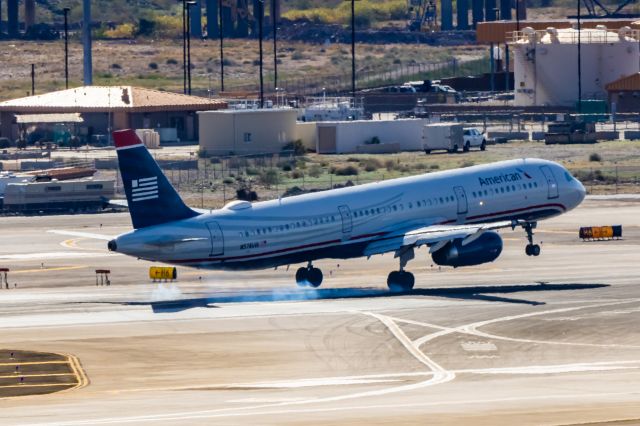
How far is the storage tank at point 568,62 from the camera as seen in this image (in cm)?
18088

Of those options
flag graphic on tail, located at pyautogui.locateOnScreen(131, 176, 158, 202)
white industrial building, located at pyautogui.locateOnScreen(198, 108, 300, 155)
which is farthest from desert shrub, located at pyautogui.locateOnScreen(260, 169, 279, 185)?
flag graphic on tail, located at pyautogui.locateOnScreen(131, 176, 158, 202)

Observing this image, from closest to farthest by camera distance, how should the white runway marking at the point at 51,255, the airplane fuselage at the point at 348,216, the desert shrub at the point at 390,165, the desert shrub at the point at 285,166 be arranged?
the airplane fuselage at the point at 348,216 → the white runway marking at the point at 51,255 → the desert shrub at the point at 390,165 → the desert shrub at the point at 285,166

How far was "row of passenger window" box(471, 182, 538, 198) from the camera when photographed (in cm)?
7475

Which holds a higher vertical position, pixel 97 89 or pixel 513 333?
pixel 97 89

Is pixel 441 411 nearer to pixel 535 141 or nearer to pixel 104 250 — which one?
pixel 104 250

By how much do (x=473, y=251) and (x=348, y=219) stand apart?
5.56 meters

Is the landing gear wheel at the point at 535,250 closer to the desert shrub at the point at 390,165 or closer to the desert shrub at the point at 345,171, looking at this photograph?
the desert shrub at the point at 345,171

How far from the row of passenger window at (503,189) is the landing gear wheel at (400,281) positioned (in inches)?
Result: 209

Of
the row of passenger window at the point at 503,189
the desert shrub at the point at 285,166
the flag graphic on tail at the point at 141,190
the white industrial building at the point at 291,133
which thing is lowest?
the desert shrub at the point at 285,166

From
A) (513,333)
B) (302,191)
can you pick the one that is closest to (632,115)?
(302,191)

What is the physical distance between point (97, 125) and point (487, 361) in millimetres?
115288

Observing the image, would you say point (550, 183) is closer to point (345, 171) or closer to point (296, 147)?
point (345, 171)

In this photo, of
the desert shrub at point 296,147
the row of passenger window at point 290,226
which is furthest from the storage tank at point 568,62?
the row of passenger window at point 290,226

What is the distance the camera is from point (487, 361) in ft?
179
